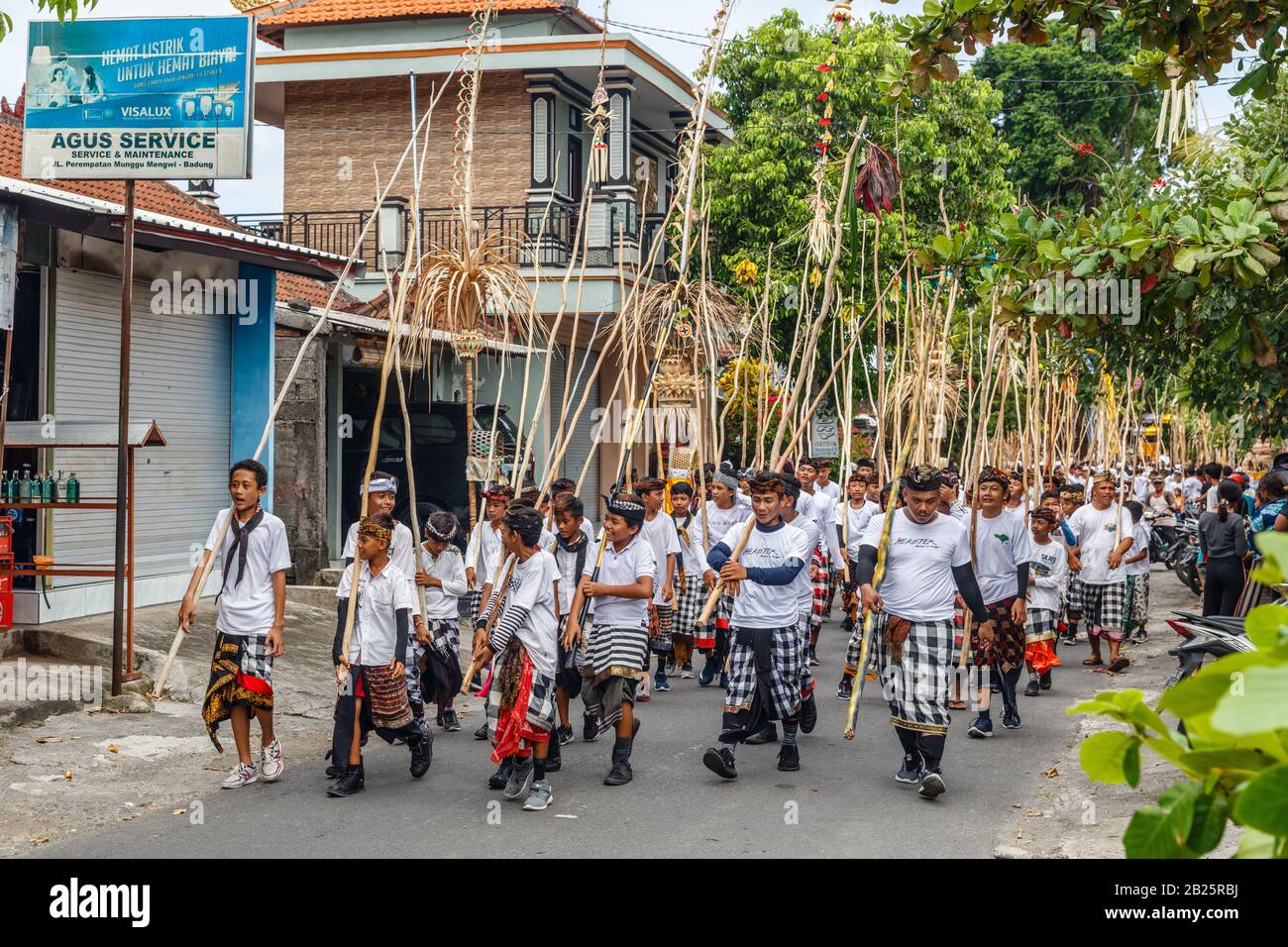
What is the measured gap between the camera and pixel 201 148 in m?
8.30

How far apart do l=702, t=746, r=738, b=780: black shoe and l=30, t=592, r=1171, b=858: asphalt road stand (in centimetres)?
7

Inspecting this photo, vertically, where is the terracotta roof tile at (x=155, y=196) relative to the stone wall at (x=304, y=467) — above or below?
above

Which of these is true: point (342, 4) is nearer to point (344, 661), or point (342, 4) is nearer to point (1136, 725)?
point (344, 661)

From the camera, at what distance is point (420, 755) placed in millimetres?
6977

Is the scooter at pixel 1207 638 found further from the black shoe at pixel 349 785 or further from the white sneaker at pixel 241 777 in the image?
the white sneaker at pixel 241 777

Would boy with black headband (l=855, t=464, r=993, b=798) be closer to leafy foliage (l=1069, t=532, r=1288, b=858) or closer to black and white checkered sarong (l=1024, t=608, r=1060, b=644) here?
black and white checkered sarong (l=1024, t=608, r=1060, b=644)

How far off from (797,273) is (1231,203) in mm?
11274

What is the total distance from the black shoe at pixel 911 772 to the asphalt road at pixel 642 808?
5 cm

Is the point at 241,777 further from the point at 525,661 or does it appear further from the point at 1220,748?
the point at 1220,748

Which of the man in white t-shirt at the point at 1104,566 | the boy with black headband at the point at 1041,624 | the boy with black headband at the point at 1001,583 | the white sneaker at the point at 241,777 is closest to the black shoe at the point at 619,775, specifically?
the white sneaker at the point at 241,777

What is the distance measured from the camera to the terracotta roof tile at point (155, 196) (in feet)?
35.8

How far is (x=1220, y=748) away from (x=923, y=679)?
5.53m

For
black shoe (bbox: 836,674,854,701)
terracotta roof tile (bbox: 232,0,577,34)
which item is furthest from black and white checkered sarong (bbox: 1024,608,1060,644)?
terracotta roof tile (bbox: 232,0,577,34)

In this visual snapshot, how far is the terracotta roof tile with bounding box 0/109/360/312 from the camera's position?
10.9 metres
